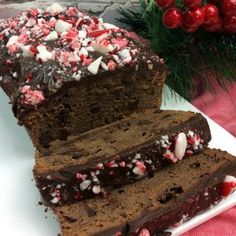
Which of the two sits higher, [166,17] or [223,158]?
[166,17]

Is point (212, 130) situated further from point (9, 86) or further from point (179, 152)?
point (9, 86)

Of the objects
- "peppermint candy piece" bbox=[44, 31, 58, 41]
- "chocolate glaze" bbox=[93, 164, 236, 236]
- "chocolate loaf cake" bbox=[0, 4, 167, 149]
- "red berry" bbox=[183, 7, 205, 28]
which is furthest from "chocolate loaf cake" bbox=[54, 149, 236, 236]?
"peppermint candy piece" bbox=[44, 31, 58, 41]

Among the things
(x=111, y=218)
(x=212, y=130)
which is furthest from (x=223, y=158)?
(x=111, y=218)

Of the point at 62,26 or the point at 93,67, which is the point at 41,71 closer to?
the point at 93,67

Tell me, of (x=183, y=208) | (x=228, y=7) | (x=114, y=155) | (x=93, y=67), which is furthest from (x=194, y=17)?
(x=183, y=208)

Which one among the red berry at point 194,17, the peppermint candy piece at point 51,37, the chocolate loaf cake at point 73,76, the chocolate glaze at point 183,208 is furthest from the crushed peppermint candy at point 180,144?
the peppermint candy piece at point 51,37

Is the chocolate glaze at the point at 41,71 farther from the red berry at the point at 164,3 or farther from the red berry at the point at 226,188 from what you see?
the red berry at the point at 226,188

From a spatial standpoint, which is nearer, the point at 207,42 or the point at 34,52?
the point at 34,52
